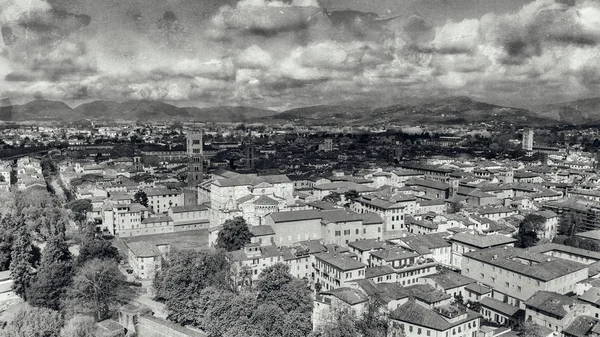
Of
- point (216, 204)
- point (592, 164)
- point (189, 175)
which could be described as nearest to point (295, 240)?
point (216, 204)

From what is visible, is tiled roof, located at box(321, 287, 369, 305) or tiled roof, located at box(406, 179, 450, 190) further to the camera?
tiled roof, located at box(406, 179, 450, 190)

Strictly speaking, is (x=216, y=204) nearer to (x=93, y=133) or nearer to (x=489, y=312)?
(x=489, y=312)

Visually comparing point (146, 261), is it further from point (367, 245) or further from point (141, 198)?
point (141, 198)

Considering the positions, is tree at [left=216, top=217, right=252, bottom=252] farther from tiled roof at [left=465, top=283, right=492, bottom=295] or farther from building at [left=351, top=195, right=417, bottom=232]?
tiled roof at [left=465, top=283, right=492, bottom=295]

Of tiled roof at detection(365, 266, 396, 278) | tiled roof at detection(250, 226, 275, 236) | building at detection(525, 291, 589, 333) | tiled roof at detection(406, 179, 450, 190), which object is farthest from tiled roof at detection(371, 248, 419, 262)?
tiled roof at detection(406, 179, 450, 190)

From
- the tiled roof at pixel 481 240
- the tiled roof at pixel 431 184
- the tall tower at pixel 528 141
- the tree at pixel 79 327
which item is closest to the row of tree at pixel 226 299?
the tree at pixel 79 327

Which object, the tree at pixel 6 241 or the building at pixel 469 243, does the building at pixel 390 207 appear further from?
the tree at pixel 6 241
